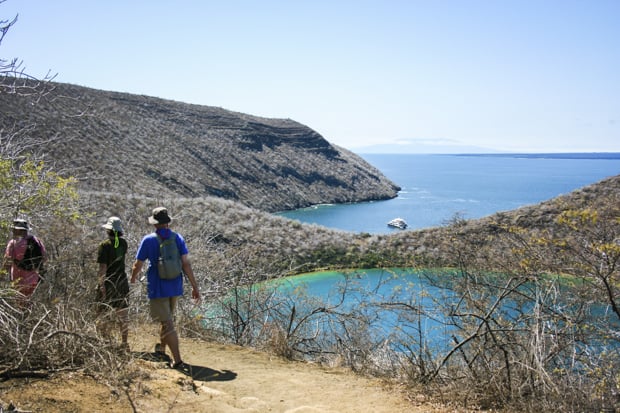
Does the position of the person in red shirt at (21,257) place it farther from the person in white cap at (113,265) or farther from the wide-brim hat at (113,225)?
the wide-brim hat at (113,225)

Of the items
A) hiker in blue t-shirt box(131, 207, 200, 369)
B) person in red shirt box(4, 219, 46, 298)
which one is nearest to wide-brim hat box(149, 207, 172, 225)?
hiker in blue t-shirt box(131, 207, 200, 369)

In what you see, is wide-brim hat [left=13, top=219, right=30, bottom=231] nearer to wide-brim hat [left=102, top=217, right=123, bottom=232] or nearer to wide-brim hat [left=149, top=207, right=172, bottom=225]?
wide-brim hat [left=102, top=217, right=123, bottom=232]

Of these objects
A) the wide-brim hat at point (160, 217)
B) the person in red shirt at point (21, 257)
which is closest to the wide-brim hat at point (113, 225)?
the wide-brim hat at point (160, 217)

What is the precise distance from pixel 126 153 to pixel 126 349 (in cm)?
5214

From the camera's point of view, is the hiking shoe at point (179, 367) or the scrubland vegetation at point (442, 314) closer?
the scrubland vegetation at point (442, 314)

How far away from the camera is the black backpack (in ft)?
19.1

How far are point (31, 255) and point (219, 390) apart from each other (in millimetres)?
2791

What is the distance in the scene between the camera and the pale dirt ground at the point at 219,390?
12.3 feet

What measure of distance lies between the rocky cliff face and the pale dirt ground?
35.6m

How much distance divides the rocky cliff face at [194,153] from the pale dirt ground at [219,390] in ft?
117

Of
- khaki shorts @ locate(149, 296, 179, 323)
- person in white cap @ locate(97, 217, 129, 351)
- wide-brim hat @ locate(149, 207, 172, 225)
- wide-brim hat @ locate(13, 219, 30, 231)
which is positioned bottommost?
khaki shorts @ locate(149, 296, 179, 323)

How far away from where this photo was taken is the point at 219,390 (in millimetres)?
4816

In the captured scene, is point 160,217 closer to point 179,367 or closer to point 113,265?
point 113,265

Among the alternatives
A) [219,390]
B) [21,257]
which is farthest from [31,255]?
[219,390]
